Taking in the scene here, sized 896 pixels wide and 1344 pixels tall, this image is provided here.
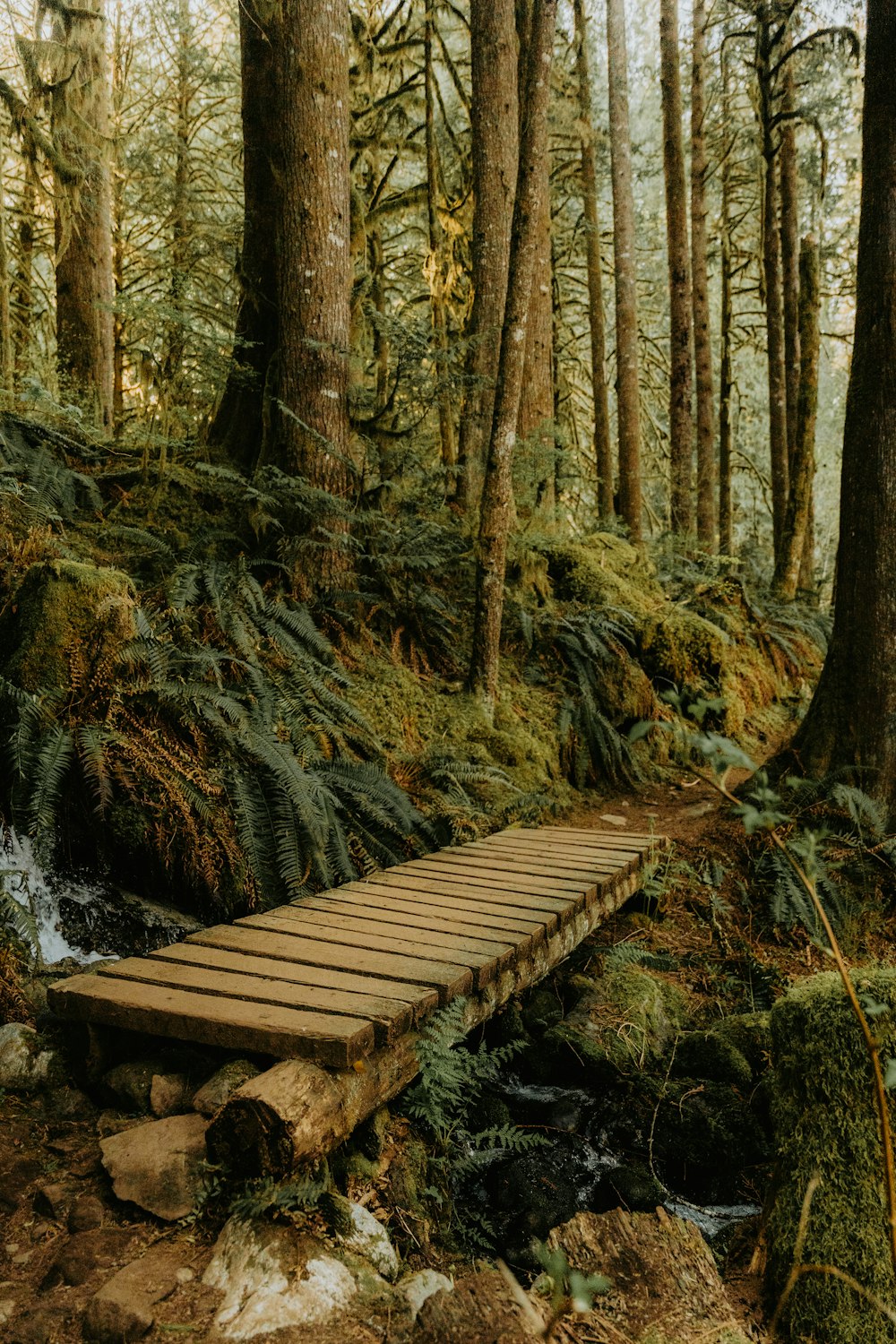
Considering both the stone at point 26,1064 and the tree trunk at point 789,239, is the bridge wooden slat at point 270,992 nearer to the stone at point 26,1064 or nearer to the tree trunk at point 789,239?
the stone at point 26,1064

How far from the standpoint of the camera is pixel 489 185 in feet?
32.0

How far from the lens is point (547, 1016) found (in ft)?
15.3

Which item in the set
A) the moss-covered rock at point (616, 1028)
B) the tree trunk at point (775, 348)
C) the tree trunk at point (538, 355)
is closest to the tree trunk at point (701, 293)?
the tree trunk at point (775, 348)

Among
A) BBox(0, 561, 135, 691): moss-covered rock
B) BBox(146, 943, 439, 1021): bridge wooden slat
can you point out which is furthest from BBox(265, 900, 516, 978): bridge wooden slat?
BBox(0, 561, 135, 691): moss-covered rock

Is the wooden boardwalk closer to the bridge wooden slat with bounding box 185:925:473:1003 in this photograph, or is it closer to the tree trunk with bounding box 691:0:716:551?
the bridge wooden slat with bounding box 185:925:473:1003

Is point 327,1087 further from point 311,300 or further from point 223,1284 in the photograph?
point 311,300

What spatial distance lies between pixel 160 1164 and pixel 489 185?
396 inches

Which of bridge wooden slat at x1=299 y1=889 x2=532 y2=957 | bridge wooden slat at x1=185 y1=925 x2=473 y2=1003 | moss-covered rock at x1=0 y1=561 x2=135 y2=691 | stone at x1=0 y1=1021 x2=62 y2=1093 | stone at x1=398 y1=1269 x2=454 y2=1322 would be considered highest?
moss-covered rock at x1=0 y1=561 x2=135 y2=691

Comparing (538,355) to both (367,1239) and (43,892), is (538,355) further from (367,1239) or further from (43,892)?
(367,1239)

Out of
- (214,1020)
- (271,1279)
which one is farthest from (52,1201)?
(271,1279)

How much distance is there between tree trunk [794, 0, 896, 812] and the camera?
6035mm

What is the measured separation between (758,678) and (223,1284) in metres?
10.6

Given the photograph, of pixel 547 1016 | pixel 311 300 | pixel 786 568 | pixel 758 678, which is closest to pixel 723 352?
pixel 786 568

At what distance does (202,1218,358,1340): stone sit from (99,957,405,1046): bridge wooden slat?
2.10 ft
